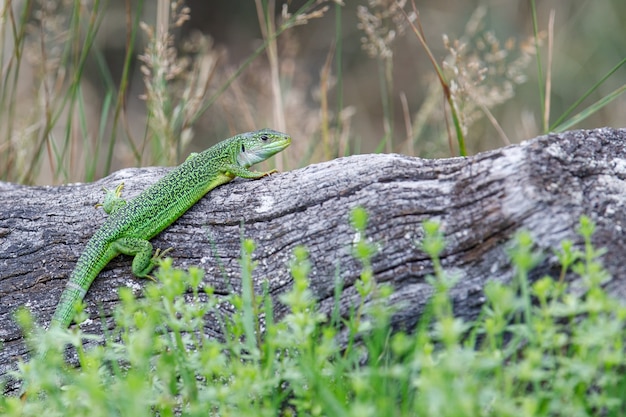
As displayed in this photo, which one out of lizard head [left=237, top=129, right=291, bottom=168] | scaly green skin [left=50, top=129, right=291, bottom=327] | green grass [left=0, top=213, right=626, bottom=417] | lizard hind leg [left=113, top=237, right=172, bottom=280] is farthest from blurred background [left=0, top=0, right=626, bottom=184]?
green grass [left=0, top=213, right=626, bottom=417]

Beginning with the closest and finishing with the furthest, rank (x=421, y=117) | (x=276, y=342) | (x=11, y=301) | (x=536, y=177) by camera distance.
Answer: (x=276, y=342) < (x=536, y=177) < (x=11, y=301) < (x=421, y=117)

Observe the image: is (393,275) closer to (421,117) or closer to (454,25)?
(421,117)

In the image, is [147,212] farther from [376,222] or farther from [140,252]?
[376,222]

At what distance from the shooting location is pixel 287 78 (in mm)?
8070

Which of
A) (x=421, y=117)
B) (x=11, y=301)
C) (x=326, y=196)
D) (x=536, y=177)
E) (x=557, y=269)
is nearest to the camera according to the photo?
(x=557, y=269)

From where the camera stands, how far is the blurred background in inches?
228

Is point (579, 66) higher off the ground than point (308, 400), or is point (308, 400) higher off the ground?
point (579, 66)

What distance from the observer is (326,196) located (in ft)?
13.1

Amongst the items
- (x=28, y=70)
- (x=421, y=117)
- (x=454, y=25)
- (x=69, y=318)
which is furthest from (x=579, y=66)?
(x=69, y=318)

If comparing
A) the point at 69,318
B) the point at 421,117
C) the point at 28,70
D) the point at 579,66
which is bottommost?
the point at 69,318

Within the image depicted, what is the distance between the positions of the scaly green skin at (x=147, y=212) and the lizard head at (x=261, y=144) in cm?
1

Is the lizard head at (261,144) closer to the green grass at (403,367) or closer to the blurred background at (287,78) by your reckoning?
the blurred background at (287,78)

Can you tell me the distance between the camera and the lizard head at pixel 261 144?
17.1ft

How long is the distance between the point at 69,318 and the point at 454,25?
8.76 meters
